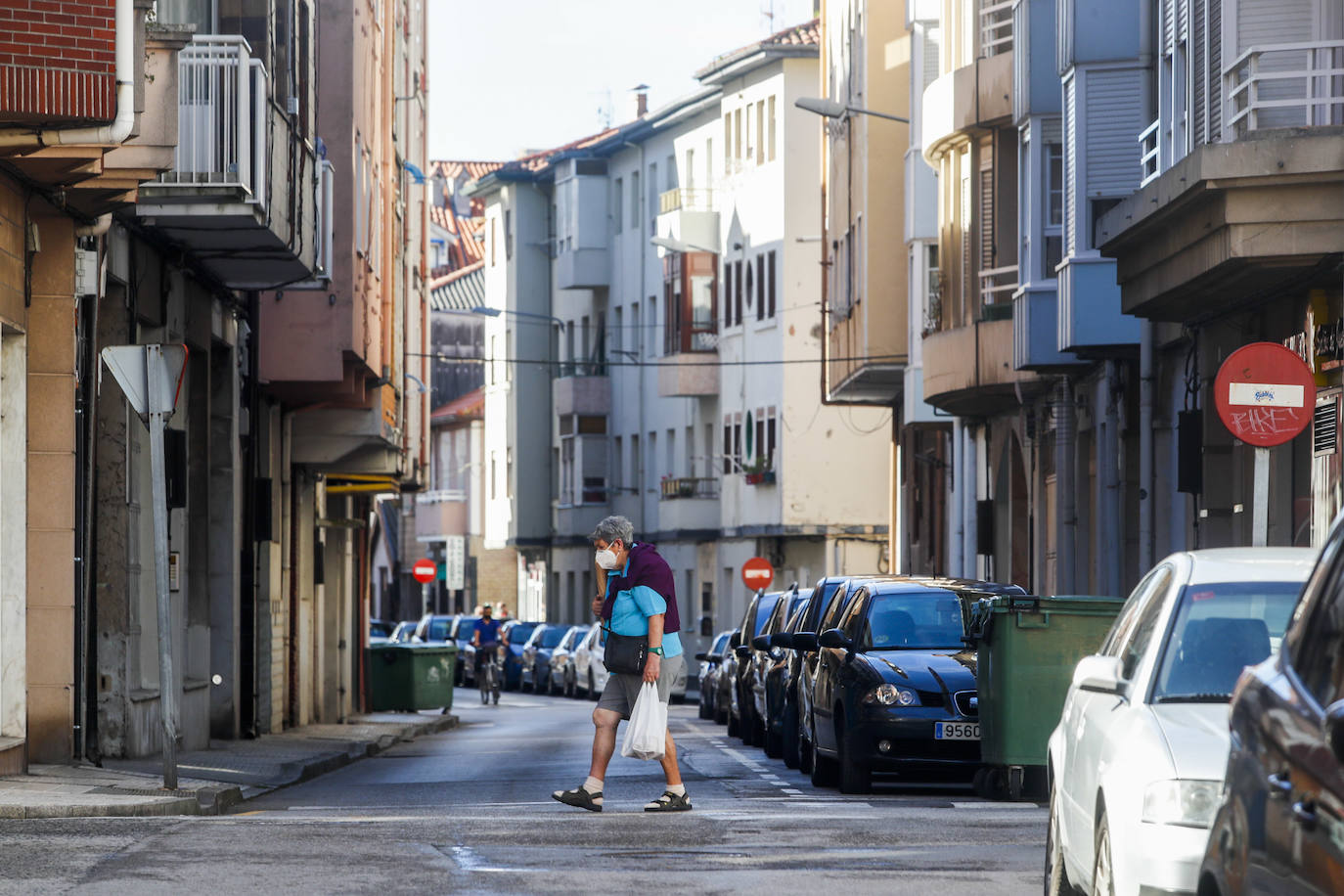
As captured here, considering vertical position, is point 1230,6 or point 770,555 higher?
point 1230,6

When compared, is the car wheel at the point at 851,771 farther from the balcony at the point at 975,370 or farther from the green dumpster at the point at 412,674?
the green dumpster at the point at 412,674

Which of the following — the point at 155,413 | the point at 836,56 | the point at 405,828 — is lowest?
the point at 405,828

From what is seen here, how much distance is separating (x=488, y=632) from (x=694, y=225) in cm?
1826

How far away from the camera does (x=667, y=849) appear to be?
488 inches

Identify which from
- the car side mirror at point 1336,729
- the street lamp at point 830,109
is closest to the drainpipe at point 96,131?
the car side mirror at point 1336,729

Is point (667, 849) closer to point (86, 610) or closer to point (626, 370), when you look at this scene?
point (86, 610)

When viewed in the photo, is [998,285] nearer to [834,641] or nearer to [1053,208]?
[1053,208]

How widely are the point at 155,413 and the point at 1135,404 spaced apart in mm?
15829

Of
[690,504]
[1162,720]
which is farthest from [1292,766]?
[690,504]

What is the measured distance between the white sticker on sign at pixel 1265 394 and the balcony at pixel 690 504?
172ft

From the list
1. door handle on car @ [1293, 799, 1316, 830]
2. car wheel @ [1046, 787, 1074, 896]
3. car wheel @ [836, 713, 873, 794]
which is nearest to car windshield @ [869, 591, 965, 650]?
car wheel @ [836, 713, 873, 794]

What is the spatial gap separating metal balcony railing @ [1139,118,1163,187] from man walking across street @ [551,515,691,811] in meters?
8.93

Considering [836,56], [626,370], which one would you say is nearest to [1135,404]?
[836,56]

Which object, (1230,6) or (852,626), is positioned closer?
(852,626)
